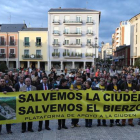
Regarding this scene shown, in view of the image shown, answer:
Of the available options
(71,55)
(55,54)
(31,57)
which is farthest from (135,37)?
(31,57)

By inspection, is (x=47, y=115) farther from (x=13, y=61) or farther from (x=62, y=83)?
(x=13, y=61)

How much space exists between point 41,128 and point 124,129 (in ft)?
9.14

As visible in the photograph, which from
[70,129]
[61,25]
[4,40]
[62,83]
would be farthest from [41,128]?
[4,40]

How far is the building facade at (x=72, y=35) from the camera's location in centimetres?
4847

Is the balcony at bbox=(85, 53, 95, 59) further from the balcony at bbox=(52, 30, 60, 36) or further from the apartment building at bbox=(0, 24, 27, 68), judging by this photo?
the apartment building at bbox=(0, 24, 27, 68)

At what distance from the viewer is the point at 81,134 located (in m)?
6.49

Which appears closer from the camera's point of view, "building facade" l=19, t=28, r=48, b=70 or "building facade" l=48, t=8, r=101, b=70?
"building facade" l=48, t=8, r=101, b=70

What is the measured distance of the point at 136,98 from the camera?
732 cm

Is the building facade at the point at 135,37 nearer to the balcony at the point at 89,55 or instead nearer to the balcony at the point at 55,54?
the balcony at the point at 89,55

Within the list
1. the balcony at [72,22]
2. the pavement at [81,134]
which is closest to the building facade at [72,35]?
the balcony at [72,22]

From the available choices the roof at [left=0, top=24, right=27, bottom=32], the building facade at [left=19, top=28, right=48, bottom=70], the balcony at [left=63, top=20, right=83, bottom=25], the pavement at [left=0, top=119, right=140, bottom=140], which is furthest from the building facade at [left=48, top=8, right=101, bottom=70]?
the pavement at [left=0, top=119, right=140, bottom=140]

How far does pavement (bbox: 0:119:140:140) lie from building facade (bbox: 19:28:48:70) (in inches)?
1693

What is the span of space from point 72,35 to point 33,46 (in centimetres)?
968

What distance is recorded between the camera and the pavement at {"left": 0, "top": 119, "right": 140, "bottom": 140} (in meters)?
6.18
